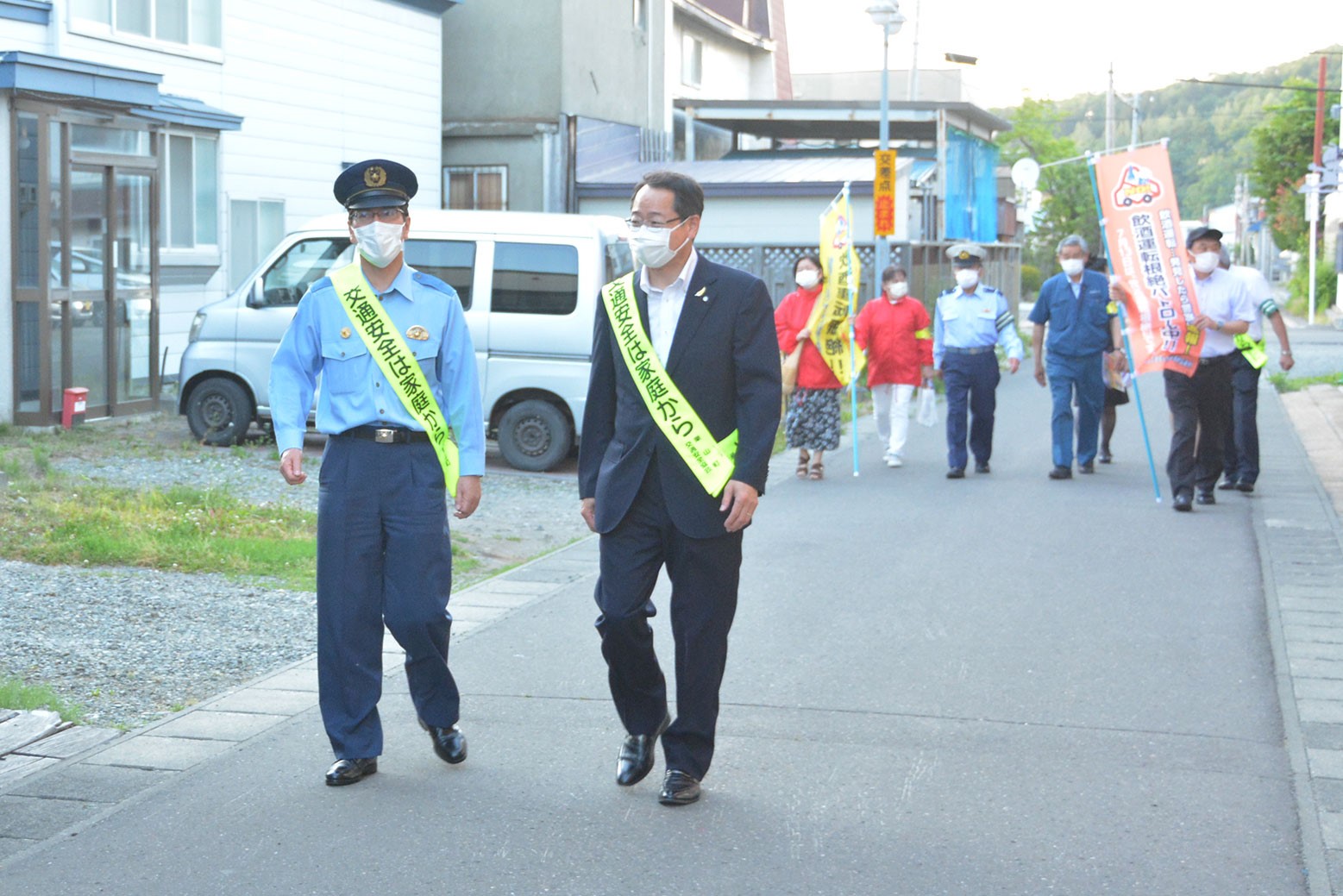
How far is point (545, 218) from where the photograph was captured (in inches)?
529

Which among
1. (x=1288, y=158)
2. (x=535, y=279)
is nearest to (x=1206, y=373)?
(x=535, y=279)

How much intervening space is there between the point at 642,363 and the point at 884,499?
7.31m

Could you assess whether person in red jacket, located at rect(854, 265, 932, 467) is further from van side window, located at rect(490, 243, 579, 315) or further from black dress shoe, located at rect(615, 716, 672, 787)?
black dress shoe, located at rect(615, 716, 672, 787)

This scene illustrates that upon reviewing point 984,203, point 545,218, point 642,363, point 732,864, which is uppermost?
point 984,203

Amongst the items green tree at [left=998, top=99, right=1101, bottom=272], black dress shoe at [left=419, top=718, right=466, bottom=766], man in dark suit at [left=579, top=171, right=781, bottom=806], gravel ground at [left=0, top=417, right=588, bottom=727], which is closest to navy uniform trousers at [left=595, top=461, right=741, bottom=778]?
man in dark suit at [left=579, top=171, right=781, bottom=806]

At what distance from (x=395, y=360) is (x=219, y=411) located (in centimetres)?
957

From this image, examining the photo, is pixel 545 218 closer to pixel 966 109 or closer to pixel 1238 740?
pixel 1238 740

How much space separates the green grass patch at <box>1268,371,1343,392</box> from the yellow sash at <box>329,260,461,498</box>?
63.4ft

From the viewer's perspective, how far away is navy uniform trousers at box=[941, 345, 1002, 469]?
13391 millimetres

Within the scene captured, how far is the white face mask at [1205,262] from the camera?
11.5m

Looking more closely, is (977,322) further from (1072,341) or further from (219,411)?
(219,411)

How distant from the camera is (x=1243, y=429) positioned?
12297 millimetres

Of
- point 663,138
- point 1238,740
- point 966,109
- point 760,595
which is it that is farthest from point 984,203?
point 1238,740

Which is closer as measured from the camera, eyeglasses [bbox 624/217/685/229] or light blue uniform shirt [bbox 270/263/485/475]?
eyeglasses [bbox 624/217/685/229]
